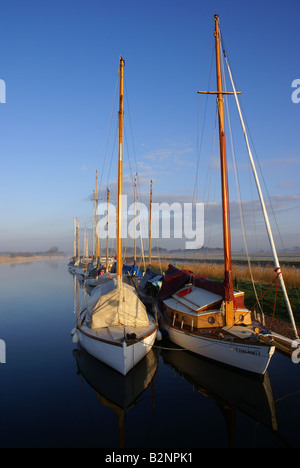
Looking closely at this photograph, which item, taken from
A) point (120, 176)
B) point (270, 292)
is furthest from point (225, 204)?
point (270, 292)

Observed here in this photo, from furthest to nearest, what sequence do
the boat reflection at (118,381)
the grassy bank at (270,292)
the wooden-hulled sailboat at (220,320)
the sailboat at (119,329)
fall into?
the grassy bank at (270,292) < the sailboat at (119,329) < the wooden-hulled sailboat at (220,320) < the boat reflection at (118,381)

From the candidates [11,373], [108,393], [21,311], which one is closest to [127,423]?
[108,393]

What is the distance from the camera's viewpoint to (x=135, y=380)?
1203 centimetres

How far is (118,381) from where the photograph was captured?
462 inches

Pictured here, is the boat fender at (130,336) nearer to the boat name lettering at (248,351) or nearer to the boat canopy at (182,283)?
the boat name lettering at (248,351)

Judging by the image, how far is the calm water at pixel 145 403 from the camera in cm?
801

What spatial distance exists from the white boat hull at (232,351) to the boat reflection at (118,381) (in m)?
2.16

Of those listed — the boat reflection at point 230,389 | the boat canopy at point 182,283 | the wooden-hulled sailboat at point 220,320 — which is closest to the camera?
the boat reflection at point 230,389

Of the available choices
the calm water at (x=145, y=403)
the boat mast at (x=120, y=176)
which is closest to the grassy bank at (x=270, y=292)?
the calm water at (x=145, y=403)

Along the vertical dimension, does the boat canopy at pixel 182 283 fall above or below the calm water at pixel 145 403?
above

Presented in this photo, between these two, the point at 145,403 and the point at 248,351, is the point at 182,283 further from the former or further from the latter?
the point at 145,403

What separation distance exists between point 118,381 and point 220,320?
5734 mm
